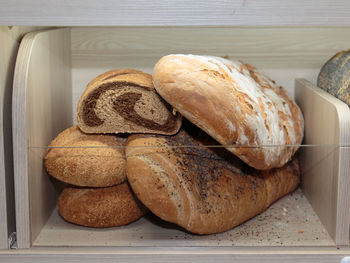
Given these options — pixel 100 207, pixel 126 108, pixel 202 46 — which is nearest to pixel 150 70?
pixel 202 46

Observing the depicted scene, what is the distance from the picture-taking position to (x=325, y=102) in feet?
3.69

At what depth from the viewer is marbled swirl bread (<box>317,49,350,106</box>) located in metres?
1.19

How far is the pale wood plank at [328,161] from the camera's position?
1.00m

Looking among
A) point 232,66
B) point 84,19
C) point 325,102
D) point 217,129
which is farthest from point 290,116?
point 84,19

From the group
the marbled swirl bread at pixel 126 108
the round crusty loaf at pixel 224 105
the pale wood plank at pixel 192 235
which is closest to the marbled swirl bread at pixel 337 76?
the round crusty loaf at pixel 224 105

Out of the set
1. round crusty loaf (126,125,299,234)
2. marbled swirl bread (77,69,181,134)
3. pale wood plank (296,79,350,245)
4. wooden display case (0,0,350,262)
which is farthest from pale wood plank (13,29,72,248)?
pale wood plank (296,79,350,245)

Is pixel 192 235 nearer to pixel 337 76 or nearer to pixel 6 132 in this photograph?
pixel 6 132

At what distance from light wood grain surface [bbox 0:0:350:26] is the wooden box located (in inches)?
6.4

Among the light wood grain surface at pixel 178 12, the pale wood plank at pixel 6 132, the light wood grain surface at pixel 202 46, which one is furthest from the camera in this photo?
the light wood grain surface at pixel 202 46

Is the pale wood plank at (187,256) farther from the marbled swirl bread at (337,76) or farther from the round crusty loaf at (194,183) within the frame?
the marbled swirl bread at (337,76)

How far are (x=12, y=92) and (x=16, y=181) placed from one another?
0.63ft

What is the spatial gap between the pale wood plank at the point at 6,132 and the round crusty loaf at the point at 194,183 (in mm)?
260

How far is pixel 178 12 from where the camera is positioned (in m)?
0.87

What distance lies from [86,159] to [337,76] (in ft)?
2.28
